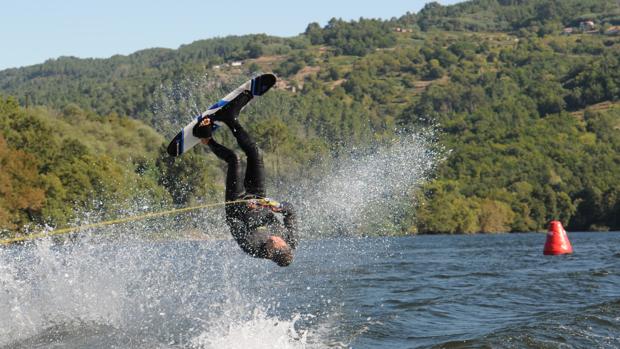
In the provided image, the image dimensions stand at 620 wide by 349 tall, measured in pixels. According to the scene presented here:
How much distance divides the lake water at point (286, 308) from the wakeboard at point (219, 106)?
248 cm

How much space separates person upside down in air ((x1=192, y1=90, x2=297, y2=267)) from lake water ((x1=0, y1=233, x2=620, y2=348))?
36.8 inches

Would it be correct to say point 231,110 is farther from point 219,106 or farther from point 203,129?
point 203,129

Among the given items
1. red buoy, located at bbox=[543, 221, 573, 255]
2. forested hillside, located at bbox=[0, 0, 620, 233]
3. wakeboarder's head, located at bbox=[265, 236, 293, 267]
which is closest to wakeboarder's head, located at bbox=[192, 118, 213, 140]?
wakeboarder's head, located at bbox=[265, 236, 293, 267]

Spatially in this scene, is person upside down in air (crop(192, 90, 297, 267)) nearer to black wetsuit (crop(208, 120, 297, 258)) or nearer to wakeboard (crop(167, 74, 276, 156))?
black wetsuit (crop(208, 120, 297, 258))

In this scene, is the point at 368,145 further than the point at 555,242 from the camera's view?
Yes

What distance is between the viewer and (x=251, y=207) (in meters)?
11.2

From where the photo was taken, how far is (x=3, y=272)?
12125 mm

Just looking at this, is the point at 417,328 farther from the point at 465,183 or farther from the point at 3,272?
the point at 465,183

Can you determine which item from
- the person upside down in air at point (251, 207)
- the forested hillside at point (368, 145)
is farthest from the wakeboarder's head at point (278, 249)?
the forested hillside at point (368, 145)

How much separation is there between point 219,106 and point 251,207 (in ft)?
5.26

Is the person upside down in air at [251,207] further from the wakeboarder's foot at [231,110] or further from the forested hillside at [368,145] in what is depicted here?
the forested hillside at [368,145]

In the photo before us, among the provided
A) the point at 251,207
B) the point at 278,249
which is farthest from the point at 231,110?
the point at 278,249

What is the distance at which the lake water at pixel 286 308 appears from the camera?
1077 cm

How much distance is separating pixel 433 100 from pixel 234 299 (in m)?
156
